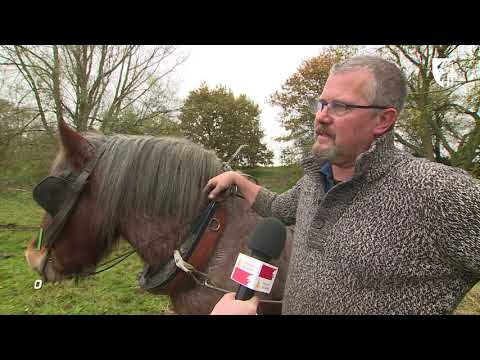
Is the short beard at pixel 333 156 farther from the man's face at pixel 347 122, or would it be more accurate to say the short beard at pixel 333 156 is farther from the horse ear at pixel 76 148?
the horse ear at pixel 76 148

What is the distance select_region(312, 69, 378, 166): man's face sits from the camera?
138 centimetres

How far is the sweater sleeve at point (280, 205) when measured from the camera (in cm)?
204

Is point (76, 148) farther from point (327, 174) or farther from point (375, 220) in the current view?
point (375, 220)

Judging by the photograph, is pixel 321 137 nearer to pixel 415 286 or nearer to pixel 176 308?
pixel 415 286

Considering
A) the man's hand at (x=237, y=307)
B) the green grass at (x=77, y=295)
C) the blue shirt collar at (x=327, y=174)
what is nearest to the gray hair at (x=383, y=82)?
the blue shirt collar at (x=327, y=174)

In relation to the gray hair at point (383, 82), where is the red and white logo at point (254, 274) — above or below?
below

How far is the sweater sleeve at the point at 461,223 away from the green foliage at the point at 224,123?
9896 mm

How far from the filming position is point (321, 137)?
148 cm

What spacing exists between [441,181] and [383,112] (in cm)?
41

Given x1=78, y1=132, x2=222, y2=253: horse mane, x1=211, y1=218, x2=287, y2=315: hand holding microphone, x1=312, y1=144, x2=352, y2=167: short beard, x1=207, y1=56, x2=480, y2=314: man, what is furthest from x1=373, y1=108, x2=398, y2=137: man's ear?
x1=78, y1=132, x2=222, y2=253: horse mane

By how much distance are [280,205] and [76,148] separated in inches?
53.5

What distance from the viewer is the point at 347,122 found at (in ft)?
4.57

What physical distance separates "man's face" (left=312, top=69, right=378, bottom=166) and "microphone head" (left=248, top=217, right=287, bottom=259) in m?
0.44

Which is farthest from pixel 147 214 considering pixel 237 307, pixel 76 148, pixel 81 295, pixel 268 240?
pixel 81 295
